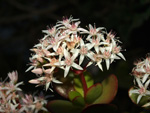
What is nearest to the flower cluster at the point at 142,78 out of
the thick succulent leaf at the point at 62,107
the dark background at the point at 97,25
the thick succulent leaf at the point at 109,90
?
the thick succulent leaf at the point at 109,90

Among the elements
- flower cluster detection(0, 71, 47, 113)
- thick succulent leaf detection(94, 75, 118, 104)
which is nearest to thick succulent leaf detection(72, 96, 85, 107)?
thick succulent leaf detection(94, 75, 118, 104)

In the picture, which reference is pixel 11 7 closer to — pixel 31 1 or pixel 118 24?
pixel 31 1

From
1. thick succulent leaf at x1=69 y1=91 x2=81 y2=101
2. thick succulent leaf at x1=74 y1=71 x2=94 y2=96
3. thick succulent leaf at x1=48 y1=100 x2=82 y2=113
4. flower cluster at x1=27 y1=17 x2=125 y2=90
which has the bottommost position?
thick succulent leaf at x1=48 y1=100 x2=82 y2=113

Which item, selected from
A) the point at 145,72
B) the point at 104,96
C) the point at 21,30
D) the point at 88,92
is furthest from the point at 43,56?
the point at 21,30

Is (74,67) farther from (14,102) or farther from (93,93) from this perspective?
(14,102)

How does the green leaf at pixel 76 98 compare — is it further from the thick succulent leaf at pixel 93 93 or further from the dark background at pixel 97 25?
the dark background at pixel 97 25

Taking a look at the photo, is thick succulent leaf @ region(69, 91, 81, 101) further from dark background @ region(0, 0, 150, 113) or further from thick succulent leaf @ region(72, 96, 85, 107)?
dark background @ region(0, 0, 150, 113)
